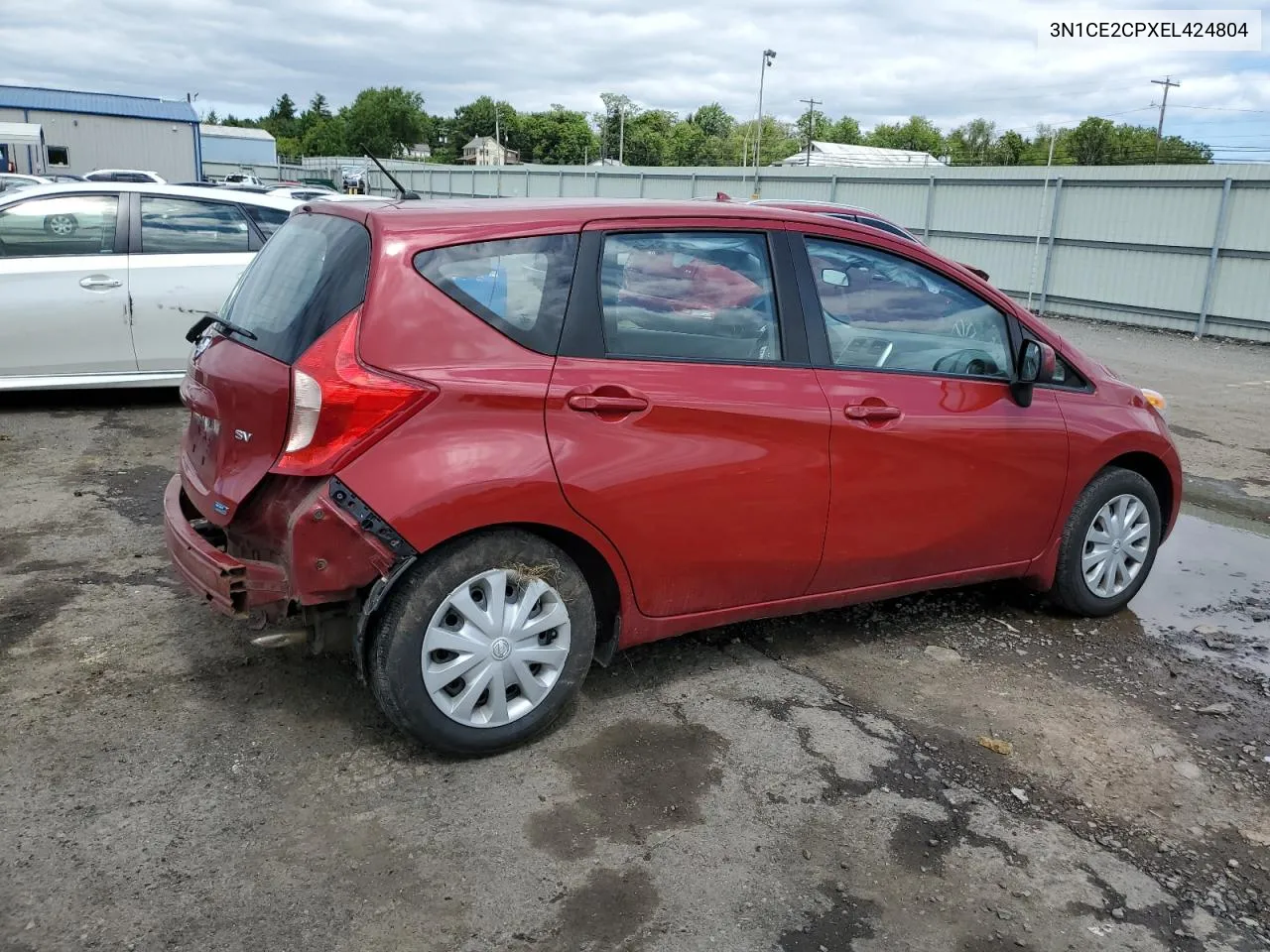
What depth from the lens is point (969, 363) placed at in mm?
4273

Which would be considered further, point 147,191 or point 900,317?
point 147,191

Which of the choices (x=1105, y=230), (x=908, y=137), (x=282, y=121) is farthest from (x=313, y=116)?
(x=1105, y=230)

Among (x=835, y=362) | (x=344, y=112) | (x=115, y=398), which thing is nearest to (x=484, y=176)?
(x=115, y=398)

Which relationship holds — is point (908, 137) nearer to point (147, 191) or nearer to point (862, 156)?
point (862, 156)

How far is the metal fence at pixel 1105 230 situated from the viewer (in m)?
15.7

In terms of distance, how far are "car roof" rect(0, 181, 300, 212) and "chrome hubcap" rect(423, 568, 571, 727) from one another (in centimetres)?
608

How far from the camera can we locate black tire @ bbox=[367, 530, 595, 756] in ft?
10.5

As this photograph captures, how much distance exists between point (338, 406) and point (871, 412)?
190cm

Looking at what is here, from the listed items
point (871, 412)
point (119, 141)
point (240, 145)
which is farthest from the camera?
point (240, 145)

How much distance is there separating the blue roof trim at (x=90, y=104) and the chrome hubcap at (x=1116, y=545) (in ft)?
211

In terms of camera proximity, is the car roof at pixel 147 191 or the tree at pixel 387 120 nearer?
the car roof at pixel 147 191

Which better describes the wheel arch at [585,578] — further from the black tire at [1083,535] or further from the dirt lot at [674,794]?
the black tire at [1083,535]

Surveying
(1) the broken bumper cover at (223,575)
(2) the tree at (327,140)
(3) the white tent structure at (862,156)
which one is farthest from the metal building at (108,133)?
(1) the broken bumper cover at (223,575)

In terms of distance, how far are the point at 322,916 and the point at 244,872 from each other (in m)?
0.30
